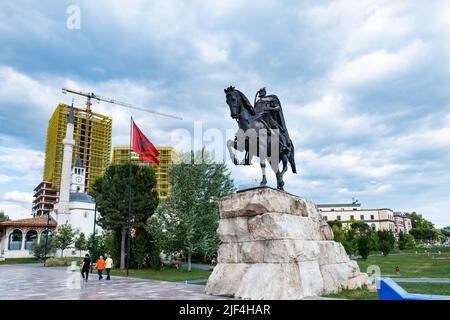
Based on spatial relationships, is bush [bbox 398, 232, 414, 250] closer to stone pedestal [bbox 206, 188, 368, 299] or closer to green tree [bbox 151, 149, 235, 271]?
green tree [bbox 151, 149, 235, 271]

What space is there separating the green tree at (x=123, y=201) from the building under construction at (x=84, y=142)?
81550mm

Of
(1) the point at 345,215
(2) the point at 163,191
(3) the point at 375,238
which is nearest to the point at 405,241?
(3) the point at 375,238

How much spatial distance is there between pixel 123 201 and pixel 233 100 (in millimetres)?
23663

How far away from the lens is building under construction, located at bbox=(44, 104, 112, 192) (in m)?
109

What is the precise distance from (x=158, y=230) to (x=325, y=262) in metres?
20.9

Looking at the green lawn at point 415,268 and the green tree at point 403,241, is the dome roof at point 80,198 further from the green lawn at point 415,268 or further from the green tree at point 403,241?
the green tree at point 403,241

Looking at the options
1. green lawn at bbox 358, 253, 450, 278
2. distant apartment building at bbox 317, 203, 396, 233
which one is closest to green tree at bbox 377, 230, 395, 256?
green lawn at bbox 358, 253, 450, 278

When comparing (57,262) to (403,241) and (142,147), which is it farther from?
(403,241)

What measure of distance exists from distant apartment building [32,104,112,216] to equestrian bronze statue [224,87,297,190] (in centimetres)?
9788

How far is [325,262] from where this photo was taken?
13953 mm

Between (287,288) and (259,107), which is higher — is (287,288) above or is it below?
below
